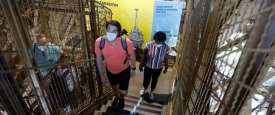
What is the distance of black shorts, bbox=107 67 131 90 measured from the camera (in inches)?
114

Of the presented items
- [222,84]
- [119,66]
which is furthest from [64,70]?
[222,84]

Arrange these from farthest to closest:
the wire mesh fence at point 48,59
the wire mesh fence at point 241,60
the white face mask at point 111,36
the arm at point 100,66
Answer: the arm at point 100,66, the white face mask at point 111,36, the wire mesh fence at point 48,59, the wire mesh fence at point 241,60

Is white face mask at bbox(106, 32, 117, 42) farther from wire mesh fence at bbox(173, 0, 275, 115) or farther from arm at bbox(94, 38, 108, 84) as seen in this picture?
wire mesh fence at bbox(173, 0, 275, 115)

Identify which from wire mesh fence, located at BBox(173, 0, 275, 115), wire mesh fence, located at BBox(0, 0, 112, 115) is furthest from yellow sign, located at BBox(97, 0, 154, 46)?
wire mesh fence, located at BBox(173, 0, 275, 115)

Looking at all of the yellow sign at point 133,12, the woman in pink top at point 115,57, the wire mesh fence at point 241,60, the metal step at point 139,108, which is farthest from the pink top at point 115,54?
the yellow sign at point 133,12

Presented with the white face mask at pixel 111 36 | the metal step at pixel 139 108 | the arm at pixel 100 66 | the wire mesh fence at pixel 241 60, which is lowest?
the metal step at pixel 139 108

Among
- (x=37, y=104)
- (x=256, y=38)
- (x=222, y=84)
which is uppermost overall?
(x=256, y=38)

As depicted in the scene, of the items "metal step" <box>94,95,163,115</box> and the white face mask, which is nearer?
the white face mask

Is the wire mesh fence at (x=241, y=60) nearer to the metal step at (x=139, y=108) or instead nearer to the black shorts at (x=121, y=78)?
the black shorts at (x=121, y=78)

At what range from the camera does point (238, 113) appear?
0.73 metres

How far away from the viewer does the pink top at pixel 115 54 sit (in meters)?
2.60

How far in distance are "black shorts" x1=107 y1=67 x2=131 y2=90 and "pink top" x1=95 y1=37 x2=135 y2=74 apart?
8 cm

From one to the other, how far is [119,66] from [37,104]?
1.10m

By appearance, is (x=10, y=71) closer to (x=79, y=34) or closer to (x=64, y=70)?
(x=64, y=70)
